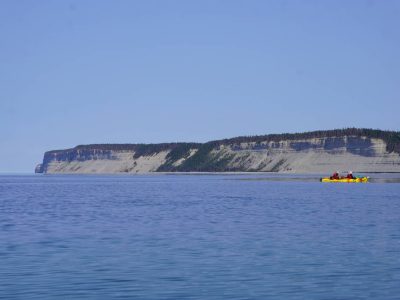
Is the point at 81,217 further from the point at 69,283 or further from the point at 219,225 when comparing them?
the point at 69,283

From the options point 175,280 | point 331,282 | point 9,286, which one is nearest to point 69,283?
point 9,286

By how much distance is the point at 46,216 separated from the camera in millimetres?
52219

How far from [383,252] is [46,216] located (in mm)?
27577

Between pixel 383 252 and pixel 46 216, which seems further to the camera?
pixel 46 216

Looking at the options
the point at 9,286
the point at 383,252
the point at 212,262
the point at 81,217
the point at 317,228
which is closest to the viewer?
the point at 9,286

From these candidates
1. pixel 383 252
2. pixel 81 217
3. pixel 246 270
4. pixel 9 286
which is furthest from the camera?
pixel 81 217

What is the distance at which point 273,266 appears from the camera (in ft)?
89.5

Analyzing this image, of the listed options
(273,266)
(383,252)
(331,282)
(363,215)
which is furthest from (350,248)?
(363,215)

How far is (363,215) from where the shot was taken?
51.5m

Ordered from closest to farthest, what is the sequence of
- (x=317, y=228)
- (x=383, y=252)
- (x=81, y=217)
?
(x=383, y=252) → (x=317, y=228) → (x=81, y=217)

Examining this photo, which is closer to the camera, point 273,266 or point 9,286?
point 9,286

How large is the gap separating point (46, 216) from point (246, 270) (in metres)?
28.3

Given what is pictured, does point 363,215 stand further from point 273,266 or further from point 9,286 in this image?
point 9,286

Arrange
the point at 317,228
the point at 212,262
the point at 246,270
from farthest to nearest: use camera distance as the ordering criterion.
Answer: the point at 317,228, the point at 212,262, the point at 246,270
